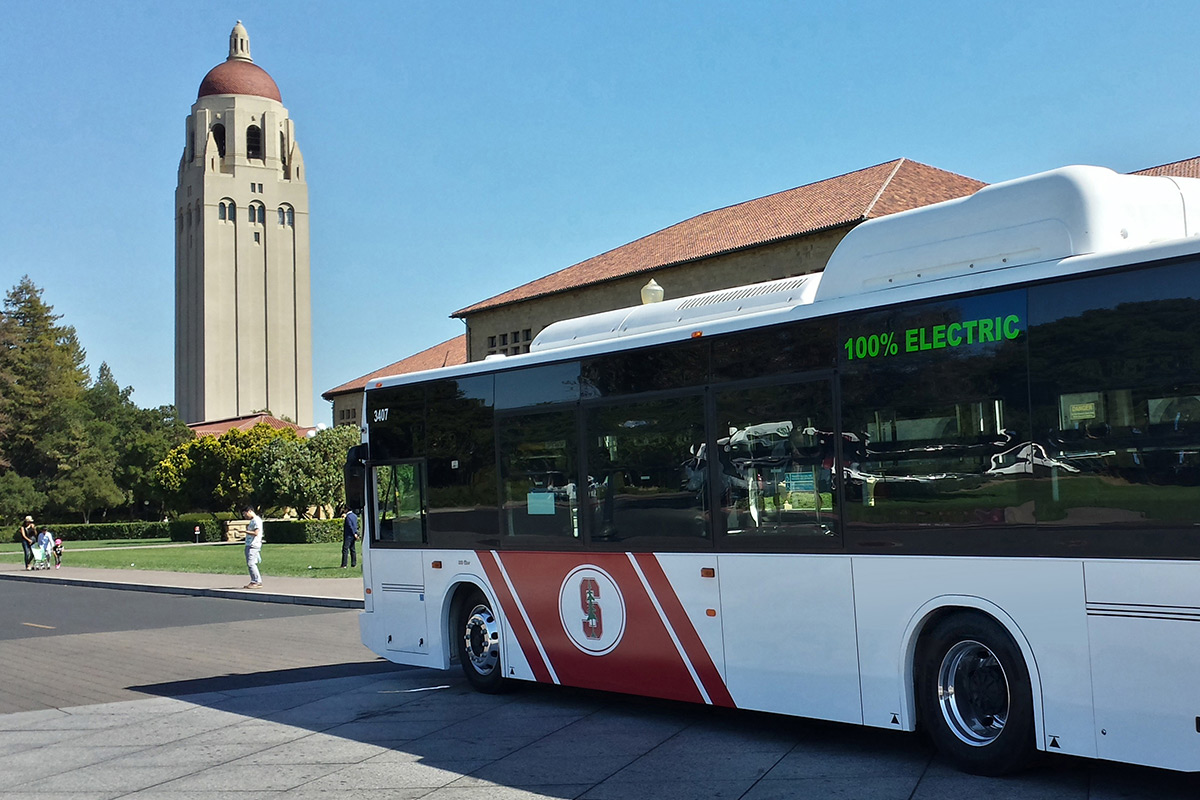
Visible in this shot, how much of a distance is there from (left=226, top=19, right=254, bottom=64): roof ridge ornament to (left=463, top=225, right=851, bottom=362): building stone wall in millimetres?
107887

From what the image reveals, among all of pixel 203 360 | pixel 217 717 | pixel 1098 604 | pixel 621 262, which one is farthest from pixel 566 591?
pixel 203 360

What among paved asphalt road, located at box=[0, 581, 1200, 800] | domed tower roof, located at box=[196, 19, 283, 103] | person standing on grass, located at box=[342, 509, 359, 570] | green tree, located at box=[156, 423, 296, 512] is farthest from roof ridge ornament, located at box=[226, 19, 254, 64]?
paved asphalt road, located at box=[0, 581, 1200, 800]

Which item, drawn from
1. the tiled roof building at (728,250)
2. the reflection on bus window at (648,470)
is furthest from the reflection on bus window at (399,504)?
the tiled roof building at (728,250)

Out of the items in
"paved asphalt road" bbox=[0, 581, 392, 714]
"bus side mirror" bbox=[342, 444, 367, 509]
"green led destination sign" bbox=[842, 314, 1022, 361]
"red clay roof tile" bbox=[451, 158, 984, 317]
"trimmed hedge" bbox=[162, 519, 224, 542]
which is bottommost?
"paved asphalt road" bbox=[0, 581, 392, 714]

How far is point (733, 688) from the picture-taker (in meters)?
8.41

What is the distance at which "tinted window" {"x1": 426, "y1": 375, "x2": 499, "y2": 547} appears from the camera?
1070cm

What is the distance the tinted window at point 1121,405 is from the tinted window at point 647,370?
275 cm

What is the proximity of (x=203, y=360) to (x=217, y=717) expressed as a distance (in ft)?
487

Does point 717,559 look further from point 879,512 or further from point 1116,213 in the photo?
point 1116,213

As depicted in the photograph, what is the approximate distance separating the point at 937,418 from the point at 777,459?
131 centimetres

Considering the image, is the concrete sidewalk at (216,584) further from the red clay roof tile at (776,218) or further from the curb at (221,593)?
the red clay roof tile at (776,218)

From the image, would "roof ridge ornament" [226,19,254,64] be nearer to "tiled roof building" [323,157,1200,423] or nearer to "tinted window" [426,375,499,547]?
"tiled roof building" [323,157,1200,423]

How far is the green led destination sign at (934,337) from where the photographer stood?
6.89 metres

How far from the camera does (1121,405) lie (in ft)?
20.4
